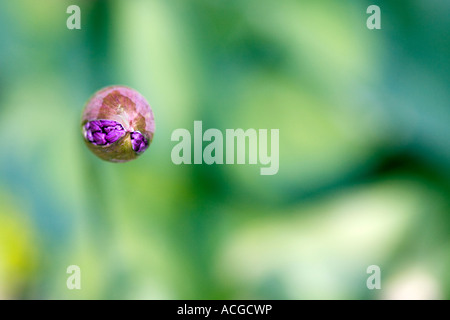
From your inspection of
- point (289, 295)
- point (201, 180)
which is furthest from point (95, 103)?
point (289, 295)

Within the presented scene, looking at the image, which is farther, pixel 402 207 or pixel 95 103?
pixel 402 207

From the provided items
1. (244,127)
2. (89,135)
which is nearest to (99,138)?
(89,135)

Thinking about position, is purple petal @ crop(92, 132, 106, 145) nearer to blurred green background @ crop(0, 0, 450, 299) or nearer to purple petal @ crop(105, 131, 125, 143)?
purple petal @ crop(105, 131, 125, 143)

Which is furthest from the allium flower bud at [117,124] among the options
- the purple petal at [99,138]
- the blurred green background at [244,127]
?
the blurred green background at [244,127]

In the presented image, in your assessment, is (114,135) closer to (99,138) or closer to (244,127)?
(99,138)

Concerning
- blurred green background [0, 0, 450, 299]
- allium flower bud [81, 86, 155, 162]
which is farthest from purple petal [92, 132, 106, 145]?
blurred green background [0, 0, 450, 299]

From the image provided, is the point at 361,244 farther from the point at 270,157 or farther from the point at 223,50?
the point at 223,50
